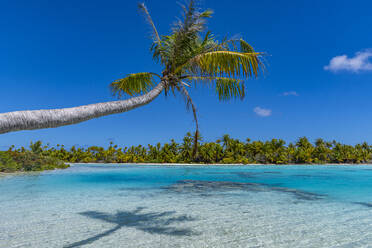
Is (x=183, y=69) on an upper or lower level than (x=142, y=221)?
upper

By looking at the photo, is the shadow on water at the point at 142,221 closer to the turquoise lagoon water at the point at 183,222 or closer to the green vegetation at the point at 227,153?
the turquoise lagoon water at the point at 183,222

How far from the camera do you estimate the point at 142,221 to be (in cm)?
437

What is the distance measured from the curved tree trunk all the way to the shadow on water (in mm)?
1733

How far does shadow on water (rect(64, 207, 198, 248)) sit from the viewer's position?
3.70m

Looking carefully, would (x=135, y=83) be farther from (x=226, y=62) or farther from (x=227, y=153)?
(x=227, y=153)

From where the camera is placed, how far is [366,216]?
4.85m

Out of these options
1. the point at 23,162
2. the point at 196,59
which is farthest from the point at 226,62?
the point at 23,162

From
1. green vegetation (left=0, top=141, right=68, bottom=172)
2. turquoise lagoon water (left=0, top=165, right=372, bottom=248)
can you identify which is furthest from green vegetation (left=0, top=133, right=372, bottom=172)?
turquoise lagoon water (left=0, top=165, right=372, bottom=248)

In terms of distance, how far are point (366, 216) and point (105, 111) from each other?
5259mm

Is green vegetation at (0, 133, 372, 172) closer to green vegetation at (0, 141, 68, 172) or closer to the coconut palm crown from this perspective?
green vegetation at (0, 141, 68, 172)

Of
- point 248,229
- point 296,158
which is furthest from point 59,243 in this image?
point 296,158

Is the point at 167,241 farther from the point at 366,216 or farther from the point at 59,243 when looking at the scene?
the point at 366,216

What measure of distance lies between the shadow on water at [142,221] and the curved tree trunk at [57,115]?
1.73 meters

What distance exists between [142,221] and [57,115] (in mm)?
2625
